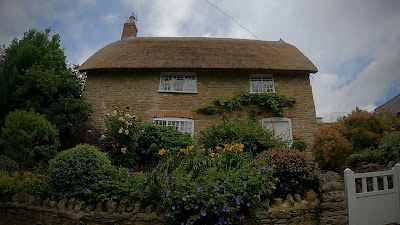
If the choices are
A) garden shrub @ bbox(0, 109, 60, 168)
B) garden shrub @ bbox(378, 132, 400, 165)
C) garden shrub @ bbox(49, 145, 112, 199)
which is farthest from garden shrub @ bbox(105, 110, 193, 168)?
garden shrub @ bbox(378, 132, 400, 165)

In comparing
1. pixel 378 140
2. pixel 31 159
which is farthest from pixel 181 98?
pixel 378 140

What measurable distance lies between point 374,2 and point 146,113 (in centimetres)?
930

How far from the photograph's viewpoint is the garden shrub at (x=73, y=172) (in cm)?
426

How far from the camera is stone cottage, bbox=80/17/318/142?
10.5 meters

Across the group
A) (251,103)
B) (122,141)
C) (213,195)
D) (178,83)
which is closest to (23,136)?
(122,141)

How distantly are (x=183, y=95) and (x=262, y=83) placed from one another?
368cm

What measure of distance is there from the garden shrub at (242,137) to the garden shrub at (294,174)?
3.05m

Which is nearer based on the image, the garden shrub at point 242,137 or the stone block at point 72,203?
the stone block at point 72,203

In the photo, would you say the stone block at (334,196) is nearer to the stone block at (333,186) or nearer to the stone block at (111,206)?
the stone block at (333,186)

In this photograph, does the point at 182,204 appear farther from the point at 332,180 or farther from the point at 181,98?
the point at 181,98

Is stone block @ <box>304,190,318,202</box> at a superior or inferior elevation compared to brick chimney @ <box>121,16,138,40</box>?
inferior

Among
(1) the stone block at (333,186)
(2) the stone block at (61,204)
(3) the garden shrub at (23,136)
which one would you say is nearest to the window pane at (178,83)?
(3) the garden shrub at (23,136)

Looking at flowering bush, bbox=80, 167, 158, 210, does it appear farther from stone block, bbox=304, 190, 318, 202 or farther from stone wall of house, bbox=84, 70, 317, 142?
stone wall of house, bbox=84, 70, 317, 142

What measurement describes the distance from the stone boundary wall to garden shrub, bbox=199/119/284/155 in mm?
3442
